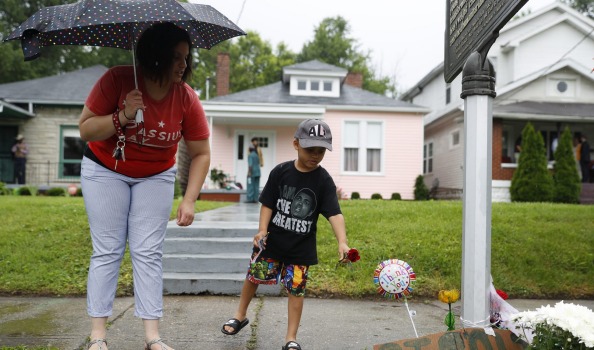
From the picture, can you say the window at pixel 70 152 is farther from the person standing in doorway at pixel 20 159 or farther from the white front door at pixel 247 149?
the white front door at pixel 247 149

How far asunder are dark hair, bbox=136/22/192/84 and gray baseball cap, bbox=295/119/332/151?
2.77ft

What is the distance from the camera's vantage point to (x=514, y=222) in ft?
23.1

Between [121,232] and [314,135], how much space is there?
122 centimetres

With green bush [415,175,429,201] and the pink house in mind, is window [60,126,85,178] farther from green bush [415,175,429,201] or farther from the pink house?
green bush [415,175,429,201]

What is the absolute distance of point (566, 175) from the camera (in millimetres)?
15273

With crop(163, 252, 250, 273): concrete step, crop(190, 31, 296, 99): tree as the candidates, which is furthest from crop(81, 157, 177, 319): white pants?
crop(190, 31, 296, 99): tree

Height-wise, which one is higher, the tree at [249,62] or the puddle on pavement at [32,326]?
the tree at [249,62]

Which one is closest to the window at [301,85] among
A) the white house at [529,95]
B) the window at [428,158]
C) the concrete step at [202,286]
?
the white house at [529,95]

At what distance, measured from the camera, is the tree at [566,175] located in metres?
15.2

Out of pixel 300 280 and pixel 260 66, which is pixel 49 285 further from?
pixel 260 66

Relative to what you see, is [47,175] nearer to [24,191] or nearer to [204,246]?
[24,191]

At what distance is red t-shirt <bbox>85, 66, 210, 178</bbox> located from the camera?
107 inches

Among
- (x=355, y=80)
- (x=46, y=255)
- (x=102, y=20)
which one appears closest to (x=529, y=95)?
(x=355, y=80)

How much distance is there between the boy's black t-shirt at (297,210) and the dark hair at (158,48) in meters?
0.97
